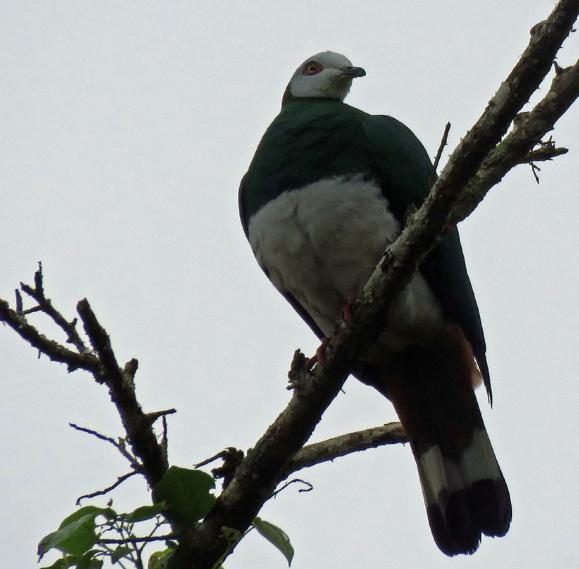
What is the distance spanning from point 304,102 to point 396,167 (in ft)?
2.74

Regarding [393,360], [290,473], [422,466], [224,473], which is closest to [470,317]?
[393,360]

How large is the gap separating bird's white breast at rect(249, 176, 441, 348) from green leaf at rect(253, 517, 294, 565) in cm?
99

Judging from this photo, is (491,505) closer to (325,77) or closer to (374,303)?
(374,303)

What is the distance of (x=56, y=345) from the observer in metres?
2.24

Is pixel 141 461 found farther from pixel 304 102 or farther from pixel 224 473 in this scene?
pixel 304 102

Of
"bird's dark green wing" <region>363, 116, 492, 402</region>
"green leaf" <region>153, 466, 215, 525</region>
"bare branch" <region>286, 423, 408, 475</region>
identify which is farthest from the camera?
"bird's dark green wing" <region>363, 116, 492, 402</region>

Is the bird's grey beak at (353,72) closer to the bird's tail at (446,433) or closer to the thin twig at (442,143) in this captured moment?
the bird's tail at (446,433)

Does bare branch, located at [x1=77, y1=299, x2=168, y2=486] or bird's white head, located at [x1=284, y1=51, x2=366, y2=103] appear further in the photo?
bird's white head, located at [x1=284, y1=51, x2=366, y2=103]

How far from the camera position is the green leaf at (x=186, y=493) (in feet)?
7.17

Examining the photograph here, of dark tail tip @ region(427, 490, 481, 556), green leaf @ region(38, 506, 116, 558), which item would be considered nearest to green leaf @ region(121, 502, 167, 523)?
green leaf @ region(38, 506, 116, 558)

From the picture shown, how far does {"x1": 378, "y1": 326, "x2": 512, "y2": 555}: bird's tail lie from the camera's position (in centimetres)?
332

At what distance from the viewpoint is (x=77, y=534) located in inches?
78.6

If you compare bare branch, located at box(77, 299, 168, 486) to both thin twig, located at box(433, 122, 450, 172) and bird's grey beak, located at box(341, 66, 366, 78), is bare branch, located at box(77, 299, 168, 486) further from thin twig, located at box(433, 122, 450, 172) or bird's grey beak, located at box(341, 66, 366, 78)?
bird's grey beak, located at box(341, 66, 366, 78)

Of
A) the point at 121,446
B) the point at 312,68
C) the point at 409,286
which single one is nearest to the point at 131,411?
the point at 121,446
